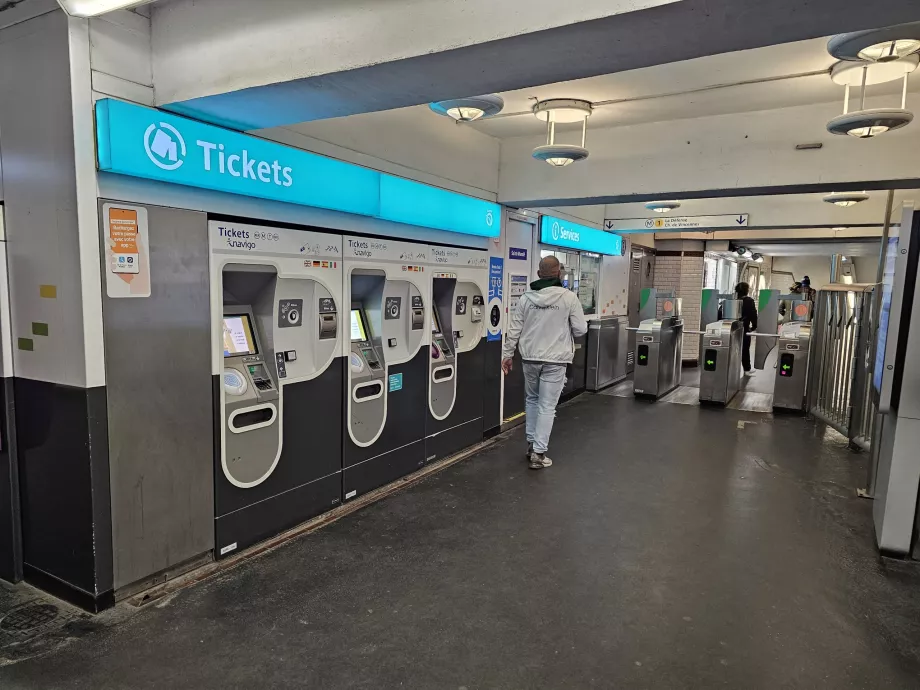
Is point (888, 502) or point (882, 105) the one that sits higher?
point (882, 105)

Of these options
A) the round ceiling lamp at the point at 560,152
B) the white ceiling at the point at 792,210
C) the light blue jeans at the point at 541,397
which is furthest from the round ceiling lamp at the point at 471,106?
the white ceiling at the point at 792,210

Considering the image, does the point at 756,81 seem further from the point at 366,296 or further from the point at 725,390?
the point at 725,390

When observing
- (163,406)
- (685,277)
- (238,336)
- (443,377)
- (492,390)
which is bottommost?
(492,390)

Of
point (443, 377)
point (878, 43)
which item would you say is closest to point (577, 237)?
point (443, 377)

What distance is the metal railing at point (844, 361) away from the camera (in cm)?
525

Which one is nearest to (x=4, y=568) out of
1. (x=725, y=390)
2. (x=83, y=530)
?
(x=83, y=530)

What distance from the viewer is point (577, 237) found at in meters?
7.01

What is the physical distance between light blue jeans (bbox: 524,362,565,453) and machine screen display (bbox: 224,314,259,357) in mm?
2360

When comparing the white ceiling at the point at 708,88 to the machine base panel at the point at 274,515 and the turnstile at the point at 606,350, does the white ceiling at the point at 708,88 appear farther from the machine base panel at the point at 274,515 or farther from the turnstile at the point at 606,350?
the turnstile at the point at 606,350

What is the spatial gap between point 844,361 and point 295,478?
19.2 feet

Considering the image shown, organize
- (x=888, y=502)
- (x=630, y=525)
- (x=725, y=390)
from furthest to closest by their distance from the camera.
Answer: (x=725, y=390), (x=630, y=525), (x=888, y=502)

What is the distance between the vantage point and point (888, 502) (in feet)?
10.7

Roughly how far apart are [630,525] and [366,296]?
2341 millimetres

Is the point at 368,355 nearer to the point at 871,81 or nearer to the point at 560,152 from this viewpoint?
the point at 560,152
